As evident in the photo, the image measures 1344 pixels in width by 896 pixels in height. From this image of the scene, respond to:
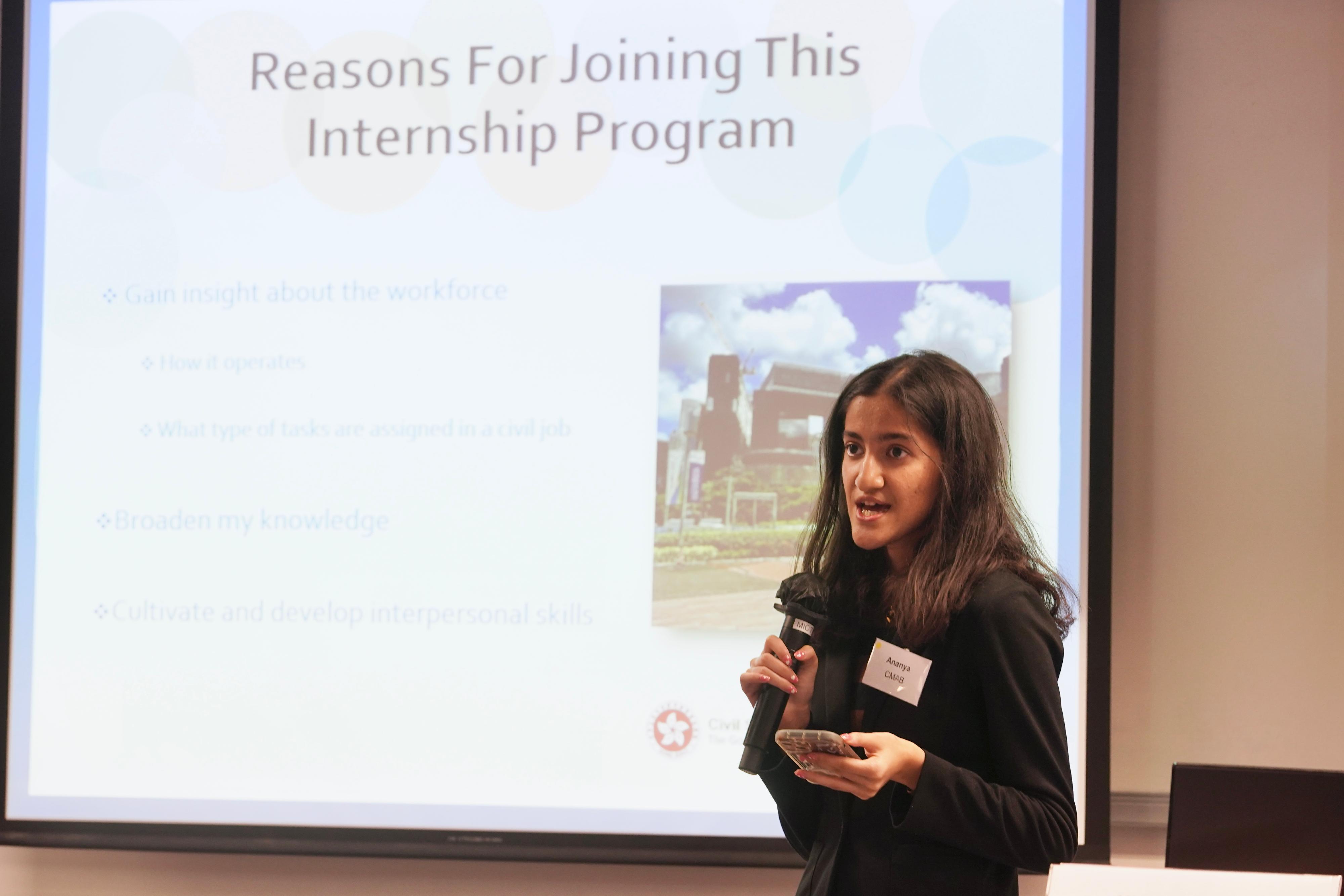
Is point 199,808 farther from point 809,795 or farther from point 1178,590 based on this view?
point 1178,590

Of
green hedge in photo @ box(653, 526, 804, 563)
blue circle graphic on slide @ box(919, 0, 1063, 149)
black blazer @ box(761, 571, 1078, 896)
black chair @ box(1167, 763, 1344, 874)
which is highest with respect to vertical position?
blue circle graphic on slide @ box(919, 0, 1063, 149)

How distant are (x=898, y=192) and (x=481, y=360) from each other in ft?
3.38

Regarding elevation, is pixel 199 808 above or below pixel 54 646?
below

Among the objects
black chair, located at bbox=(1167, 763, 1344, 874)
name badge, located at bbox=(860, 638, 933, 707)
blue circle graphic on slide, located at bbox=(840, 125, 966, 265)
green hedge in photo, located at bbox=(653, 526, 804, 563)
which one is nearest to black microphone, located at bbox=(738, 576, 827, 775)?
name badge, located at bbox=(860, 638, 933, 707)

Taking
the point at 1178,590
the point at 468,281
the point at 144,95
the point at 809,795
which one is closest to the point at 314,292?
the point at 468,281

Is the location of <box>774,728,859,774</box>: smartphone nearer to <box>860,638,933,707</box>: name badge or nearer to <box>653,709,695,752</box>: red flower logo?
<box>860,638,933,707</box>: name badge

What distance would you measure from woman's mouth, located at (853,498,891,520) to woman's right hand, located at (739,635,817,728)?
18 centimetres

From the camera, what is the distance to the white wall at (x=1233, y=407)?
239cm

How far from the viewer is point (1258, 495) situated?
7.89ft

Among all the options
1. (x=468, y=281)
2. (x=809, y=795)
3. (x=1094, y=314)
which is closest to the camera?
(x=809, y=795)

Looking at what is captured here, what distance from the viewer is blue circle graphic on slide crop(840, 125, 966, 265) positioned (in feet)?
7.86

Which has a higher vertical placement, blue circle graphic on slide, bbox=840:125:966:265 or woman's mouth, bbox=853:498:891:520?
blue circle graphic on slide, bbox=840:125:966:265

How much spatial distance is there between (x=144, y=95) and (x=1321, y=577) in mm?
2968

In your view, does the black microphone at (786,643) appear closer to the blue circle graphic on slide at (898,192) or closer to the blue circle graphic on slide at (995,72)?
the blue circle graphic on slide at (898,192)
